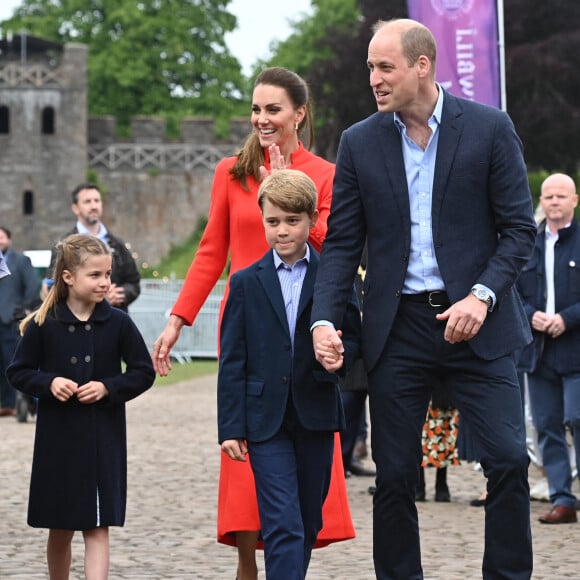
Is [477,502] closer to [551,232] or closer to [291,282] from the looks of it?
[551,232]

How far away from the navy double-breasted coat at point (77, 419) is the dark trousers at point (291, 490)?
2.43ft

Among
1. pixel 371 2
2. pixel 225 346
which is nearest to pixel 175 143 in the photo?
pixel 371 2

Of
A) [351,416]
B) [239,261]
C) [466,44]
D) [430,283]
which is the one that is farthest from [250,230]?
[466,44]

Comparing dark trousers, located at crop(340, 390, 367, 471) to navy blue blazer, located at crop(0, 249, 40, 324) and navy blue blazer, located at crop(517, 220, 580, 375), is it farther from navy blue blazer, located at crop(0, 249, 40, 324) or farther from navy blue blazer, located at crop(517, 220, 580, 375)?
navy blue blazer, located at crop(0, 249, 40, 324)

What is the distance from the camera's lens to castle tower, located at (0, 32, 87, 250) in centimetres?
6544

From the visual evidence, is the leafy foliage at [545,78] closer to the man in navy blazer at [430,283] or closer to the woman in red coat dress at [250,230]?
the woman in red coat dress at [250,230]

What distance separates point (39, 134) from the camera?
6662 cm

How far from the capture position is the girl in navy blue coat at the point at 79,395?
6523 mm

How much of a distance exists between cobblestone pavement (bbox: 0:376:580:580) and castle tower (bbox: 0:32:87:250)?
2054 inches

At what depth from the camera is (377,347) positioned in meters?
5.98

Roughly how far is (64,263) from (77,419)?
0.63 m

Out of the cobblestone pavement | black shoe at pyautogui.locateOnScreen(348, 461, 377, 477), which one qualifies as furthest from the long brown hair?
black shoe at pyautogui.locateOnScreen(348, 461, 377, 477)

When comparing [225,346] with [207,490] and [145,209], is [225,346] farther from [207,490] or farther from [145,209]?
[145,209]

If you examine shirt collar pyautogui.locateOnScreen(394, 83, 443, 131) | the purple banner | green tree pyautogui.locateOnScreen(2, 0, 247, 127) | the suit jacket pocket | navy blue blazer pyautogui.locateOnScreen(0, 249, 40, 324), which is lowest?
the suit jacket pocket
